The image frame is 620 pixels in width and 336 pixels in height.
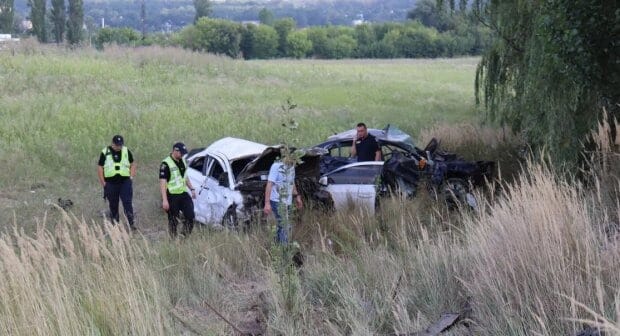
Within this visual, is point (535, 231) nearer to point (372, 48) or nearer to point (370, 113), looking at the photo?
point (370, 113)

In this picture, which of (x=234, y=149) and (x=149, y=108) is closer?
(x=234, y=149)

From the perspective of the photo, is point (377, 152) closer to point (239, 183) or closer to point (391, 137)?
point (391, 137)

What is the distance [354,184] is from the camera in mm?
11234

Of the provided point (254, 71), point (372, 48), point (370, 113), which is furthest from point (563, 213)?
point (372, 48)

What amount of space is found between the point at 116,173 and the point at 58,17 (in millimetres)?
78430

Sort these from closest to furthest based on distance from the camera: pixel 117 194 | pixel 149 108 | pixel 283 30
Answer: pixel 117 194
pixel 149 108
pixel 283 30

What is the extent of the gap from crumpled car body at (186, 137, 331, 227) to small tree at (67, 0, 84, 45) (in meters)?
73.4

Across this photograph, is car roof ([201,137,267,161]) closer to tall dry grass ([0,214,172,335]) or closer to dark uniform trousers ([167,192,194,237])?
dark uniform trousers ([167,192,194,237])

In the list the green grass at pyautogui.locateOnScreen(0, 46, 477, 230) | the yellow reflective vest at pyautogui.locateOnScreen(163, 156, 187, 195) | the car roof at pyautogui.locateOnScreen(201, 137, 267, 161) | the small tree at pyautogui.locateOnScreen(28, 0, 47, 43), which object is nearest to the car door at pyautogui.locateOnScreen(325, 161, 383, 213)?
the car roof at pyautogui.locateOnScreen(201, 137, 267, 161)

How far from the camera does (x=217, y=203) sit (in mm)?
11102

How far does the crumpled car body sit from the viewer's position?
1067 centimetres

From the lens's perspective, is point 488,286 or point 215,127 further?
point 215,127

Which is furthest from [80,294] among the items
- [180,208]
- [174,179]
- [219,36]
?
[219,36]

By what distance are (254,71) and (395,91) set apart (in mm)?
8808
